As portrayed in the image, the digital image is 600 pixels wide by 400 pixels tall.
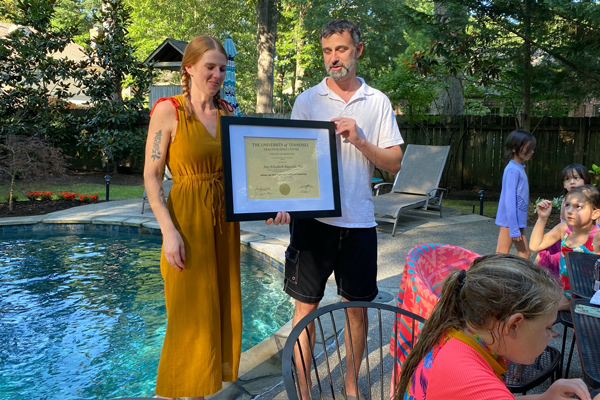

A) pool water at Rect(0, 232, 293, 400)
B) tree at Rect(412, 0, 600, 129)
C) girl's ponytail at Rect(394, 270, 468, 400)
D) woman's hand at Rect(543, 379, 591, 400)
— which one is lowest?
pool water at Rect(0, 232, 293, 400)

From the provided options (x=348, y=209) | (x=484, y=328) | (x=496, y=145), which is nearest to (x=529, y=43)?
(x=496, y=145)

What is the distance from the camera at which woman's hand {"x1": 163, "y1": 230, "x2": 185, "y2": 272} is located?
93.3 inches

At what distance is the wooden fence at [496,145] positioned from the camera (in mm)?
11930

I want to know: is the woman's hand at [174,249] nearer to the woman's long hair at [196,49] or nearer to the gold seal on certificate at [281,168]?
the gold seal on certificate at [281,168]

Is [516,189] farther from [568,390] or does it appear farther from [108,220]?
[108,220]

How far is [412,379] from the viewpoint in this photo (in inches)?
57.1

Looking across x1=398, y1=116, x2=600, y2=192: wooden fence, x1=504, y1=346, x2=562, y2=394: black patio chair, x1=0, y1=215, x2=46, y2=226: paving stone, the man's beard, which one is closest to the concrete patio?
x1=0, y1=215, x2=46, y2=226: paving stone

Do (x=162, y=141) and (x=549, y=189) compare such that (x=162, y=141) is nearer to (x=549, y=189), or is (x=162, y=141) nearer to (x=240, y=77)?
(x=549, y=189)

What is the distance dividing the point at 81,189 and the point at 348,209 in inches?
461

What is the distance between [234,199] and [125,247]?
5777mm

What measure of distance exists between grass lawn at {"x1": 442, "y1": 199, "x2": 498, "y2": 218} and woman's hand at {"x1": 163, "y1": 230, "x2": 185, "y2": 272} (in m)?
8.05

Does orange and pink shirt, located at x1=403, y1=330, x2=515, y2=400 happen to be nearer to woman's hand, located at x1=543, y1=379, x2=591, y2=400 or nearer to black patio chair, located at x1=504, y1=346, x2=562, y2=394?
woman's hand, located at x1=543, y1=379, x2=591, y2=400

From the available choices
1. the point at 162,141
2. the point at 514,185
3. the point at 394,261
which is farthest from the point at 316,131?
the point at 394,261

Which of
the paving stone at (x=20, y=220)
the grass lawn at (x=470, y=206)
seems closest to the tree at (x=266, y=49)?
the grass lawn at (x=470, y=206)
